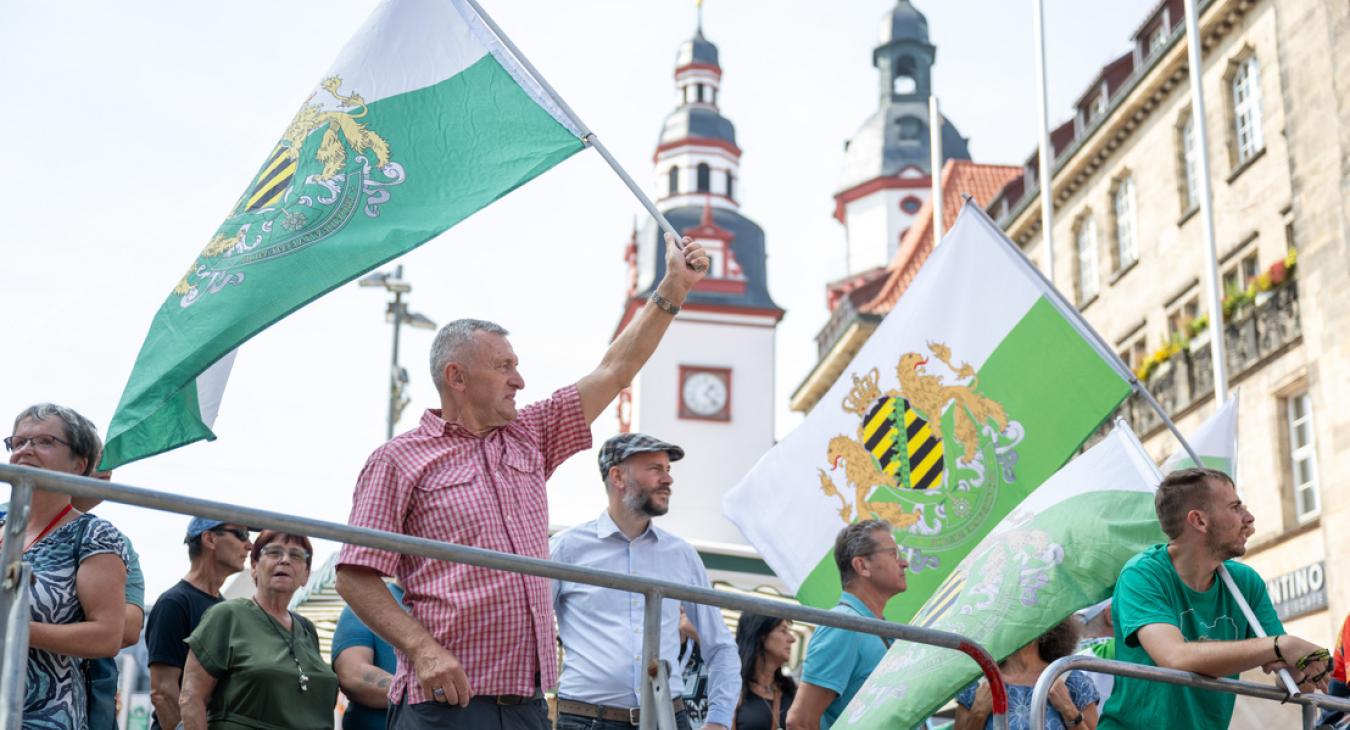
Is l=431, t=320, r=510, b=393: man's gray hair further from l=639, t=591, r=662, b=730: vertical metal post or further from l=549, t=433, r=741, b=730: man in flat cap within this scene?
l=549, t=433, r=741, b=730: man in flat cap

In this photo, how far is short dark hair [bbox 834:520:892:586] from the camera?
7777mm

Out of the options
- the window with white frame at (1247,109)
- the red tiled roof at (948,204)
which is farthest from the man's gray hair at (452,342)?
the red tiled roof at (948,204)

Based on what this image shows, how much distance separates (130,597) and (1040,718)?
3.02 m

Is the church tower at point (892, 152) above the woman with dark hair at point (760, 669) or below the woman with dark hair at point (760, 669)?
Result: above

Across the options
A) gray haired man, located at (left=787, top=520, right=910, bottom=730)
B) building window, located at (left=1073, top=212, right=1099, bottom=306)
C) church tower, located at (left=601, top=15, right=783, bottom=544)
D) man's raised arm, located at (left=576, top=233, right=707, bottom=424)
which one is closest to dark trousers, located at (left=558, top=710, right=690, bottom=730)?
gray haired man, located at (left=787, top=520, right=910, bottom=730)

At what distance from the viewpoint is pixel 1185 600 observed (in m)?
6.41

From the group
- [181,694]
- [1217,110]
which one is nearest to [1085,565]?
[181,694]

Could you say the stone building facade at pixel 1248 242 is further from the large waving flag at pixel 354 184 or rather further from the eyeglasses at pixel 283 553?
the eyeglasses at pixel 283 553

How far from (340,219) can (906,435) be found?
13.2 feet

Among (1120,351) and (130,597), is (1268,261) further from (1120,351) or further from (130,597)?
(130,597)

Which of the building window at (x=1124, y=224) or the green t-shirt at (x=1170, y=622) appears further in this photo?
the building window at (x=1124, y=224)

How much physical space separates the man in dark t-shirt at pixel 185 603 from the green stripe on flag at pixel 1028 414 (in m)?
3.52

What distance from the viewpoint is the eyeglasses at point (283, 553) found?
23.1ft

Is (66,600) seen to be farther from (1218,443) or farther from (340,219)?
(1218,443)
